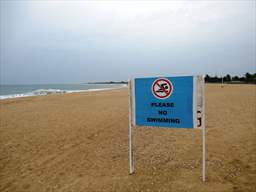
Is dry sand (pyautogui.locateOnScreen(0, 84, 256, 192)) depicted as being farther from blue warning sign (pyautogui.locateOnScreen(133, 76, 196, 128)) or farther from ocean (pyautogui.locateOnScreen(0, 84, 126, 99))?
ocean (pyautogui.locateOnScreen(0, 84, 126, 99))

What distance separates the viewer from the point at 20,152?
530 centimetres

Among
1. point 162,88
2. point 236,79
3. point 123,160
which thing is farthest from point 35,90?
point 236,79

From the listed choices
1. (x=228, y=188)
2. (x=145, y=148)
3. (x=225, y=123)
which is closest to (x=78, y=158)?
(x=145, y=148)

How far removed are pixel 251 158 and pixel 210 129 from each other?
95.4 inches

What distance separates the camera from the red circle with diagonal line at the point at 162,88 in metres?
3.46

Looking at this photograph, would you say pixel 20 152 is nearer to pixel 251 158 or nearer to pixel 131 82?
pixel 131 82

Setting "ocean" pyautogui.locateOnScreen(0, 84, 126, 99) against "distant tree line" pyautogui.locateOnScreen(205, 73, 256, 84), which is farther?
"distant tree line" pyautogui.locateOnScreen(205, 73, 256, 84)

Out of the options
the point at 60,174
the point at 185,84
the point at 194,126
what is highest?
A: the point at 185,84

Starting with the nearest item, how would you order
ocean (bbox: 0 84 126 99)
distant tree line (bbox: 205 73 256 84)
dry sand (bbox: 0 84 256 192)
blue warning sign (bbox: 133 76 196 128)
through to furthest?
blue warning sign (bbox: 133 76 196 128), dry sand (bbox: 0 84 256 192), ocean (bbox: 0 84 126 99), distant tree line (bbox: 205 73 256 84)

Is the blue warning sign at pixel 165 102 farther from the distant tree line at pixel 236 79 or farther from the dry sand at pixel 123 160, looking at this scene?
the distant tree line at pixel 236 79

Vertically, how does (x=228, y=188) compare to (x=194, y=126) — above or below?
below

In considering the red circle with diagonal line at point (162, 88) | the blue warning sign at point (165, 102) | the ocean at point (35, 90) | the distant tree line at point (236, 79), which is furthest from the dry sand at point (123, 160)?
the distant tree line at point (236, 79)

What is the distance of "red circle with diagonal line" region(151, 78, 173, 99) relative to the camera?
346 centimetres

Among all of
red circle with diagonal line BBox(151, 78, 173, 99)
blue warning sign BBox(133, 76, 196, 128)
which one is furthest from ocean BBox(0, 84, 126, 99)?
red circle with diagonal line BBox(151, 78, 173, 99)
